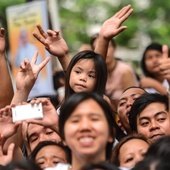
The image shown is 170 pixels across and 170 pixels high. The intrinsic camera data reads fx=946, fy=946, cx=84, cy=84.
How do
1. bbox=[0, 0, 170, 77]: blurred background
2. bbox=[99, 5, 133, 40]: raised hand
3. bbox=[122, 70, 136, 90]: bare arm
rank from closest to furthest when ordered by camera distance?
bbox=[99, 5, 133, 40]: raised hand
bbox=[122, 70, 136, 90]: bare arm
bbox=[0, 0, 170, 77]: blurred background

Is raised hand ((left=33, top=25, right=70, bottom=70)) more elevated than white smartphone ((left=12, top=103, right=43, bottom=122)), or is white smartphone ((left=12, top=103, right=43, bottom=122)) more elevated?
raised hand ((left=33, top=25, right=70, bottom=70))

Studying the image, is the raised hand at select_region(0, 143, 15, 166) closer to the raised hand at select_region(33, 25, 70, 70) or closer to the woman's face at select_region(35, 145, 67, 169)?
the woman's face at select_region(35, 145, 67, 169)

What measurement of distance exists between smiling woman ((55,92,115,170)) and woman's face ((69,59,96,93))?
140cm

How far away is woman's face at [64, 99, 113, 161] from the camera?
5684mm

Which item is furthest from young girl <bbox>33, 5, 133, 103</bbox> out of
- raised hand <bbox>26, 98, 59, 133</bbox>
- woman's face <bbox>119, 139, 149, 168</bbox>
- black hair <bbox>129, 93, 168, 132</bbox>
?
woman's face <bbox>119, 139, 149, 168</bbox>

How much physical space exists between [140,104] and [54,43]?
96cm

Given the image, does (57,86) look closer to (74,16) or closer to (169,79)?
(169,79)

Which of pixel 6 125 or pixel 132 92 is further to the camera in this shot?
pixel 132 92

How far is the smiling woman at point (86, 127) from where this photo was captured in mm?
5695

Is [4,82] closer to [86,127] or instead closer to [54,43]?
[54,43]

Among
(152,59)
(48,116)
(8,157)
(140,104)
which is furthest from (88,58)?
(152,59)

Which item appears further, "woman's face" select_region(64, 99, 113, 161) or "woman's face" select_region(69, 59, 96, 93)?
"woman's face" select_region(69, 59, 96, 93)

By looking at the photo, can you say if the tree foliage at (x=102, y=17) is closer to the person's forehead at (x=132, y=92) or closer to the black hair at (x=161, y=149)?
the person's forehead at (x=132, y=92)

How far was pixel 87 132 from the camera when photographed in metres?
5.67
